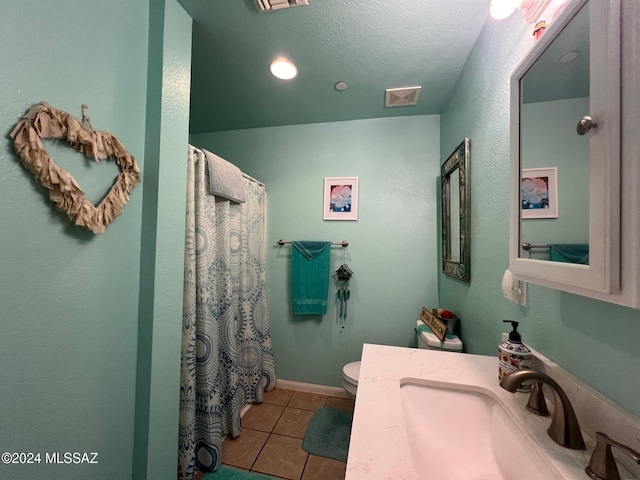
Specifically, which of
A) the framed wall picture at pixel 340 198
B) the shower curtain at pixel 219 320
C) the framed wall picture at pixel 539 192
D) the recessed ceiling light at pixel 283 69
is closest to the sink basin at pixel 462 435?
the framed wall picture at pixel 539 192

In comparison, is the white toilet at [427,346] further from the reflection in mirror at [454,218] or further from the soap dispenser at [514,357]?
the soap dispenser at [514,357]

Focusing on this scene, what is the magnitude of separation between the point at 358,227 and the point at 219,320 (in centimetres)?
124

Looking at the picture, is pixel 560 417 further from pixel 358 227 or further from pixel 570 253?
pixel 358 227

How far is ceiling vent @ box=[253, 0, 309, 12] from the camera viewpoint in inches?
40.1

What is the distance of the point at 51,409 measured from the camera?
2.25ft

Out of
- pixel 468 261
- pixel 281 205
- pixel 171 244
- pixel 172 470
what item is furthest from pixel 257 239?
pixel 468 261

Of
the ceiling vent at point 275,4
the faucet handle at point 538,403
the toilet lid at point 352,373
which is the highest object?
the ceiling vent at point 275,4

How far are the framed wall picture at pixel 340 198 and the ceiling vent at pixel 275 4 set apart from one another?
1.11 m

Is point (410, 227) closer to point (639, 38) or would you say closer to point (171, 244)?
point (639, 38)

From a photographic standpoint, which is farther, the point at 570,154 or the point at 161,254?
the point at 161,254

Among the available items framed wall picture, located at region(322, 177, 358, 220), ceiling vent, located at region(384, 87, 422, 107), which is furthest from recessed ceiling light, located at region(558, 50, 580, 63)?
framed wall picture, located at region(322, 177, 358, 220)

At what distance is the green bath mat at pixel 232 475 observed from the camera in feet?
3.96

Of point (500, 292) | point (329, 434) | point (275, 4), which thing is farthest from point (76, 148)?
point (329, 434)

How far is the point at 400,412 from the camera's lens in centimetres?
60
